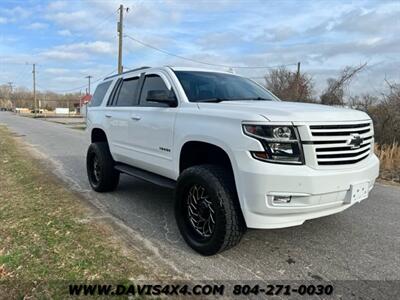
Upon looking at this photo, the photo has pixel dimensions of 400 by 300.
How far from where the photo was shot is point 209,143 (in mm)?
3959

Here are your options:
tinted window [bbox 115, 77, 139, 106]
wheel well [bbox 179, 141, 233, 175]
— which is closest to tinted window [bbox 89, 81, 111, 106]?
tinted window [bbox 115, 77, 139, 106]

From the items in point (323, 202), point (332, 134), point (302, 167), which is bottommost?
point (323, 202)

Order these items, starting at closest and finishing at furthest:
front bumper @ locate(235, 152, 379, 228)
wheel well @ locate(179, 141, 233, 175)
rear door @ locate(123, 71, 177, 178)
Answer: front bumper @ locate(235, 152, 379, 228)
wheel well @ locate(179, 141, 233, 175)
rear door @ locate(123, 71, 177, 178)

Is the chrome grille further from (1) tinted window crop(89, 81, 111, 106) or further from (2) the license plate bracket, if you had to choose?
(1) tinted window crop(89, 81, 111, 106)

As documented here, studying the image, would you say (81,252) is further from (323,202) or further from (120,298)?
(323,202)

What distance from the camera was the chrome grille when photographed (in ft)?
11.5

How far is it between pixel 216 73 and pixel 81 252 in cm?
302

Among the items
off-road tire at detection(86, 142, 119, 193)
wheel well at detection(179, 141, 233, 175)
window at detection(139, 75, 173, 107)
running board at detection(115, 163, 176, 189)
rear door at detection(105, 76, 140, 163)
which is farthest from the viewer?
off-road tire at detection(86, 142, 119, 193)

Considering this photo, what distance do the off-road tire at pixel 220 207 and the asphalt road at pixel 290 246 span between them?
0.52 ft

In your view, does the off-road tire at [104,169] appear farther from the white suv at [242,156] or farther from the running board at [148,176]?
the white suv at [242,156]

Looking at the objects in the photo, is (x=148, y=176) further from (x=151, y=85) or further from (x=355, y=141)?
(x=355, y=141)

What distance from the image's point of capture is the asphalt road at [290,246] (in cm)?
A: 363

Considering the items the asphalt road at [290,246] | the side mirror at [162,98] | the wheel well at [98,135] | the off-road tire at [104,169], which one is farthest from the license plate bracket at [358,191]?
the wheel well at [98,135]

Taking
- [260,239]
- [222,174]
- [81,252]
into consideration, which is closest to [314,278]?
[260,239]
